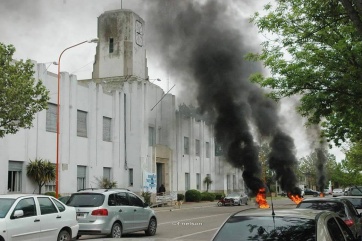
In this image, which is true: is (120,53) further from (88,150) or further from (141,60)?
(88,150)

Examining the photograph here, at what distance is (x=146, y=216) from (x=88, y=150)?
1936 centimetres

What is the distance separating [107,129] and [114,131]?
67 centimetres

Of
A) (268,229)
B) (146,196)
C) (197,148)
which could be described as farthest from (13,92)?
(197,148)

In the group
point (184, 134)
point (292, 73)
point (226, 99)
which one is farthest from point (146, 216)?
point (184, 134)

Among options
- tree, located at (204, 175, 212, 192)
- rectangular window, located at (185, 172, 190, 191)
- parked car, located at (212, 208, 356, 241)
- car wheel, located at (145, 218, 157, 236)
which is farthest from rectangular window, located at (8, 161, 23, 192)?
tree, located at (204, 175, 212, 192)

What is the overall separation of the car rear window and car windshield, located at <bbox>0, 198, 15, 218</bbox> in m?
3.91

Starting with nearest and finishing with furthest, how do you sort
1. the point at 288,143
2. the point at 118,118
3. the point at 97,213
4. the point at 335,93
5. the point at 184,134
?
the point at 97,213 → the point at 335,93 → the point at 118,118 → the point at 288,143 → the point at 184,134

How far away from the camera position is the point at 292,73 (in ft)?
58.1

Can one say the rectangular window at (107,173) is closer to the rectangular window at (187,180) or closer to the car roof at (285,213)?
the rectangular window at (187,180)

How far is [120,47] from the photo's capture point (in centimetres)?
4188

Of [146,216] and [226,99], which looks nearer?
[146,216]

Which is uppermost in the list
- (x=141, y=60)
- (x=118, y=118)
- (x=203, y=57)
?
(x=141, y=60)

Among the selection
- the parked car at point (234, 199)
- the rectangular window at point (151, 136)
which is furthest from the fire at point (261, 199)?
the rectangular window at point (151, 136)

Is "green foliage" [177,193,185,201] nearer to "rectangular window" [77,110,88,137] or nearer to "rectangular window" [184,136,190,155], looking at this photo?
"rectangular window" [184,136,190,155]
